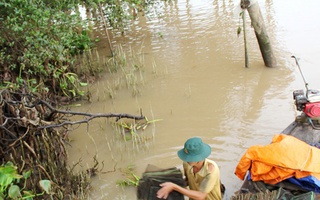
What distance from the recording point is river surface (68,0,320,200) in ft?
17.8

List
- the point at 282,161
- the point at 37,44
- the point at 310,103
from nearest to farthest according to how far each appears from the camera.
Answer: the point at 282,161
the point at 310,103
the point at 37,44

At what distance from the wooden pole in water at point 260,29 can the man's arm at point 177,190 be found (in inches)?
186

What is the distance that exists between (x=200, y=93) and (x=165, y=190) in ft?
13.1

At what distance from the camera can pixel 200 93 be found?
22.9 feet

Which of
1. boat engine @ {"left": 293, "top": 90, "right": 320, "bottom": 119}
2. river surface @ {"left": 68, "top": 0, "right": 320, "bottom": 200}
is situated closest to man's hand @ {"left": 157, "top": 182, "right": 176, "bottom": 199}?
river surface @ {"left": 68, "top": 0, "right": 320, "bottom": 200}

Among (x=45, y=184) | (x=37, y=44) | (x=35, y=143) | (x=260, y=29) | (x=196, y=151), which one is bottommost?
(x=45, y=184)

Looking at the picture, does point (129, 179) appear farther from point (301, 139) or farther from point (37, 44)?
point (37, 44)

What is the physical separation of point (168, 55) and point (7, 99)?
208 inches

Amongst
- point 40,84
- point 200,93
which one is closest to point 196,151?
point 40,84

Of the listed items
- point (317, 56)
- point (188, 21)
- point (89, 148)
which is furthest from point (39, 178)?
point (188, 21)

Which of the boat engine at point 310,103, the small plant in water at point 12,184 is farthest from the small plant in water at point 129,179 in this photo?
the boat engine at point 310,103

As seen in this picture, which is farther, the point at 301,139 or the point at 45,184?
the point at 301,139

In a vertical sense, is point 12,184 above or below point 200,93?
below

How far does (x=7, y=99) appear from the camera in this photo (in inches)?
165
